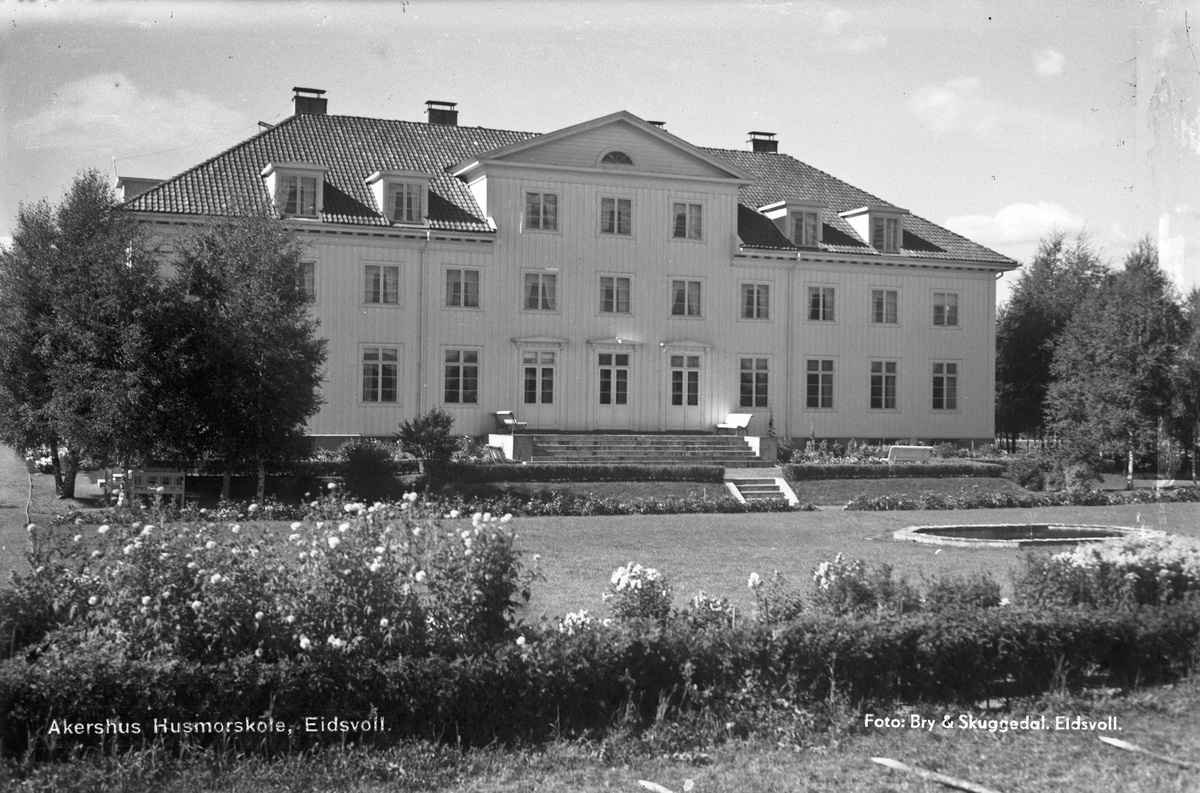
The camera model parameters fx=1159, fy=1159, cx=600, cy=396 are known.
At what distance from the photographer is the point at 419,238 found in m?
33.0

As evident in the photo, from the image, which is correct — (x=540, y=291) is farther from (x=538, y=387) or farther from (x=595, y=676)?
(x=595, y=676)

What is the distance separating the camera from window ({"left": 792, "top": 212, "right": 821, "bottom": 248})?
3694cm

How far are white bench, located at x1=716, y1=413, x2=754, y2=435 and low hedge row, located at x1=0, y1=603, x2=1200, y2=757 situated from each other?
2627 centimetres

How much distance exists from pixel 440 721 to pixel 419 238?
27.3 metres

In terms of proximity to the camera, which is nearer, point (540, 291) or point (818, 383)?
point (540, 291)

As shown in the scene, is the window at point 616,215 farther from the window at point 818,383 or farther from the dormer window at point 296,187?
the dormer window at point 296,187

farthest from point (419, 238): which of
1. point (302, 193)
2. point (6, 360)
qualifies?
point (6, 360)

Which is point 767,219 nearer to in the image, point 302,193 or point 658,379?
point 658,379

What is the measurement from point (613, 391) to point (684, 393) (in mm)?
2224

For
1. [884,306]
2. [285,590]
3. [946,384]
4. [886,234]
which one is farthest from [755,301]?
[285,590]

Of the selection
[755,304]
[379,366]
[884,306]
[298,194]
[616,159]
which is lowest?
[379,366]

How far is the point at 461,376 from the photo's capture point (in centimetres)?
3369

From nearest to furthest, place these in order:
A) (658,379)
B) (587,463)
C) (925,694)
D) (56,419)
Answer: (925,694) → (56,419) → (587,463) → (658,379)

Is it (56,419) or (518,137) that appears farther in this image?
(518,137)
